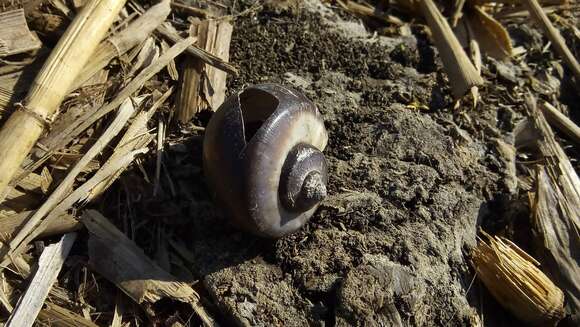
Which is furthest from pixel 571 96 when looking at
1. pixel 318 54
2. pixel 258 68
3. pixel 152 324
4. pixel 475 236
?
pixel 152 324

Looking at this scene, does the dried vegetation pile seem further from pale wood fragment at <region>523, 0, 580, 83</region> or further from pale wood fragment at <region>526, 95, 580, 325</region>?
pale wood fragment at <region>523, 0, 580, 83</region>

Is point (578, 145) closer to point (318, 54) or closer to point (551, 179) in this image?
point (551, 179)

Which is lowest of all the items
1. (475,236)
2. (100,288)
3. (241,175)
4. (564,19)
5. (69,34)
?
(475,236)

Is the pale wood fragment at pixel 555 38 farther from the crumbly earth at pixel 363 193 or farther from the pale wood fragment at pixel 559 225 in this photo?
the pale wood fragment at pixel 559 225

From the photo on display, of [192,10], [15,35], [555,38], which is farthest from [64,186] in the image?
[555,38]

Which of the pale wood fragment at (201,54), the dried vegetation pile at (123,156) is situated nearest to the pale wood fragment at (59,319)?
the dried vegetation pile at (123,156)

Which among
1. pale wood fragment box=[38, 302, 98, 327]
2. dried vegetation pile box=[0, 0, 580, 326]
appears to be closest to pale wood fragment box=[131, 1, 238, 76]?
dried vegetation pile box=[0, 0, 580, 326]
